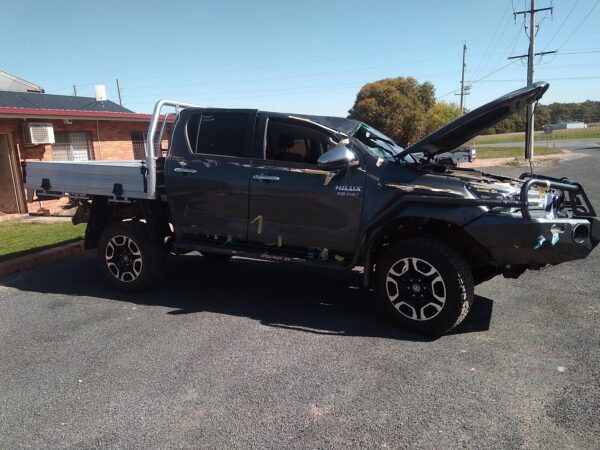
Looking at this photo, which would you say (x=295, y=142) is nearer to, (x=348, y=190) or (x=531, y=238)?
(x=348, y=190)

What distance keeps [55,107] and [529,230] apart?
15983 millimetres

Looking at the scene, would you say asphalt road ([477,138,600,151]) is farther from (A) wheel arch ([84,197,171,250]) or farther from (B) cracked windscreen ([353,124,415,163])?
(A) wheel arch ([84,197,171,250])

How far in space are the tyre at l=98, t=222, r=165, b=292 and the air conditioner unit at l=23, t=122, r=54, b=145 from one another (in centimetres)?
895

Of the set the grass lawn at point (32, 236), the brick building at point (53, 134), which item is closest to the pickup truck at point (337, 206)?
the grass lawn at point (32, 236)

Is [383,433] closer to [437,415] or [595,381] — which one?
[437,415]

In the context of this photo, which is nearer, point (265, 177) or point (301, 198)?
point (301, 198)

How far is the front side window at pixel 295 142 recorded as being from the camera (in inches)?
192

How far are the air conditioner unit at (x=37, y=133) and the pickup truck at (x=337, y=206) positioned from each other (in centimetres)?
787

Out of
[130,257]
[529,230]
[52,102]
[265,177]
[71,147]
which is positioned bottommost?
[130,257]

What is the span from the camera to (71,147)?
1475cm

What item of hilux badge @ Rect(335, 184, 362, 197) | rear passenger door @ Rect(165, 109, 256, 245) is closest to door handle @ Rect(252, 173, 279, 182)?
rear passenger door @ Rect(165, 109, 256, 245)

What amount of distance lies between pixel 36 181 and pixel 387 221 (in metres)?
4.46

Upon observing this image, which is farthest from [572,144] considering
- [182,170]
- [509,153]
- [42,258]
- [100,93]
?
[42,258]

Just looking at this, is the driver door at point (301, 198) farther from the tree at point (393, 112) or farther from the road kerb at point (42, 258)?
the tree at point (393, 112)
